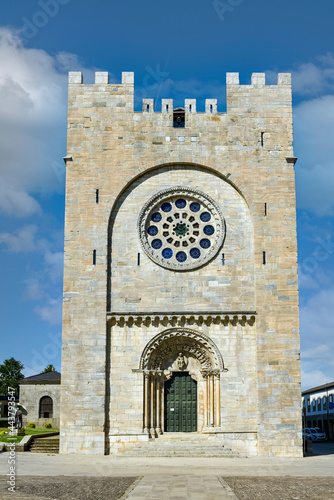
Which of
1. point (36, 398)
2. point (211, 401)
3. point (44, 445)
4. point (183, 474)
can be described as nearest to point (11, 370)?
point (36, 398)

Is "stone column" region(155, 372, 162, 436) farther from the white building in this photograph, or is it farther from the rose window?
the white building

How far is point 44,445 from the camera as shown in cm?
2402

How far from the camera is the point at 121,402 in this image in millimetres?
22906

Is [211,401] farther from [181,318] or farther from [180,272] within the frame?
[180,272]

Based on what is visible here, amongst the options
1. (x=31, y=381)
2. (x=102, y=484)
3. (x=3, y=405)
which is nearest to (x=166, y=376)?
(x=102, y=484)

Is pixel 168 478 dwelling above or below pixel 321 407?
below

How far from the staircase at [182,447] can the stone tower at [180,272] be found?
0.81 ft

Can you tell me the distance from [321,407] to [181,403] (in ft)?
96.7

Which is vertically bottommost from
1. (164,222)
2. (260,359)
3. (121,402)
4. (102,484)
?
(102,484)

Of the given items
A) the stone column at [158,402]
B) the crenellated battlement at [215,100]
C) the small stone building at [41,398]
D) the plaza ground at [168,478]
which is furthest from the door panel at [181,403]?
the small stone building at [41,398]

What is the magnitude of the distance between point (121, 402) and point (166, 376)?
2031 mm

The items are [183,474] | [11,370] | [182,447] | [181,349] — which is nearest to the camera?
[183,474]

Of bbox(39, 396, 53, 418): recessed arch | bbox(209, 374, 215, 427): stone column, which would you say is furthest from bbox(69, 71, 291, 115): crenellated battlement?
bbox(39, 396, 53, 418): recessed arch

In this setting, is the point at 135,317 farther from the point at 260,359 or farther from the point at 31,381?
the point at 31,381
